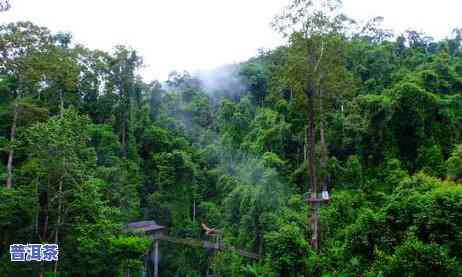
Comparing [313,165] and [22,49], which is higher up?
[22,49]

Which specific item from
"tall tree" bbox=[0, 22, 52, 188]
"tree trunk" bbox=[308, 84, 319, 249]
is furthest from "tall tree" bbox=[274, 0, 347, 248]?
"tall tree" bbox=[0, 22, 52, 188]

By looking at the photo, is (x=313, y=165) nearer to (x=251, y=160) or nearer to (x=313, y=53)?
(x=313, y=53)

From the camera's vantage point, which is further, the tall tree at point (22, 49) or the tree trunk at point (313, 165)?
the tall tree at point (22, 49)

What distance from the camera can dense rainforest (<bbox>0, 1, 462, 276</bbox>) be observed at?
11.4 metres

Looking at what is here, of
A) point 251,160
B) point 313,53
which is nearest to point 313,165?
point 313,53

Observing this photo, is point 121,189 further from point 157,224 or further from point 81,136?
point 81,136

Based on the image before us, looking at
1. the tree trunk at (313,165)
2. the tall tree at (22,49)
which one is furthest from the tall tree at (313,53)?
the tall tree at (22,49)

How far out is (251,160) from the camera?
71.3 ft

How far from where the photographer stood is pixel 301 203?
18.3 meters

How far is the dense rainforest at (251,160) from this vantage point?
449 inches

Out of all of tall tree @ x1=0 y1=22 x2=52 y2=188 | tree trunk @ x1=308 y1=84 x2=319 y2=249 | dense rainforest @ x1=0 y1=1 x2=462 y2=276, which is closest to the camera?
dense rainforest @ x1=0 y1=1 x2=462 y2=276

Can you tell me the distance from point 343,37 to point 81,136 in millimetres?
7910

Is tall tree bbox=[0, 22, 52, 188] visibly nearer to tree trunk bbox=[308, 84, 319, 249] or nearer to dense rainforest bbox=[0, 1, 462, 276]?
dense rainforest bbox=[0, 1, 462, 276]

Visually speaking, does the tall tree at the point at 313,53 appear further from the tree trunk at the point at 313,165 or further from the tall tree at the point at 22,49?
the tall tree at the point at 22,49
